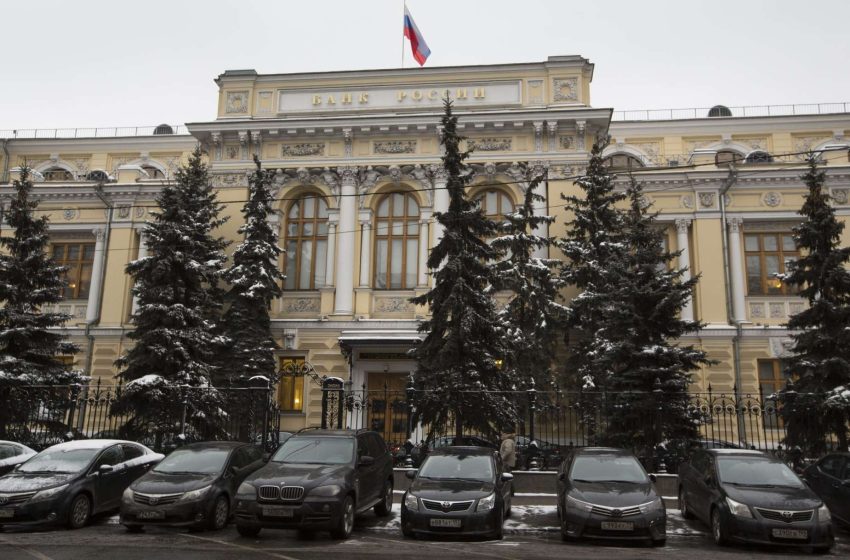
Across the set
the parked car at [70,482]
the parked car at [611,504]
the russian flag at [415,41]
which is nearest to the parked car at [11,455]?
the parked car at [70,482]

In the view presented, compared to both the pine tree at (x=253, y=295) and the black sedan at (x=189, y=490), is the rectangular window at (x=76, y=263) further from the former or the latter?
the black sedan at (x=189, y=490)

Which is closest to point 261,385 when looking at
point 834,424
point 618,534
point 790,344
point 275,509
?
point 275,509

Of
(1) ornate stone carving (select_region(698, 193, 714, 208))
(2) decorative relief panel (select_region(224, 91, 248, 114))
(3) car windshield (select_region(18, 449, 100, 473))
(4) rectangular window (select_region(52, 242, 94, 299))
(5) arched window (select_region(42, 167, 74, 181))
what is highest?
(2) decorative relief panel (select_region(224, 91, 248, 114))

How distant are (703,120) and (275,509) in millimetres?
33060

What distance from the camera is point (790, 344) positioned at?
1062 inches

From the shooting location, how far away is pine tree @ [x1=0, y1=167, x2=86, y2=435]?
1964 centimetres

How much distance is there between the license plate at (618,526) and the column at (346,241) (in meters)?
18.9

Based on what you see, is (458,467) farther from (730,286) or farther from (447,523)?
(730,286)

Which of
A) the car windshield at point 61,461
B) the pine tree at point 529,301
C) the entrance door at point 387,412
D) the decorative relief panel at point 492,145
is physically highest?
the decorative relief panel at point 492,145

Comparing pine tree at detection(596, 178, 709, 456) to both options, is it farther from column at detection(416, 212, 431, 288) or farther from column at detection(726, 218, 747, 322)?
column at detection(726, 218, 747, 322)

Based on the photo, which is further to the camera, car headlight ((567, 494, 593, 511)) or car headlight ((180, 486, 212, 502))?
car headlight ((180, 486, 212, 502))

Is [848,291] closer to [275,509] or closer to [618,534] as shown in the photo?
[618,534]

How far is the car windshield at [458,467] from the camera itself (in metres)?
11.8

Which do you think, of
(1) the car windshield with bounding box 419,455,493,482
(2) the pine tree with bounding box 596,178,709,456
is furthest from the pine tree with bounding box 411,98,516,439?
(1) the car windshield with bounding box 419,455,493,482
